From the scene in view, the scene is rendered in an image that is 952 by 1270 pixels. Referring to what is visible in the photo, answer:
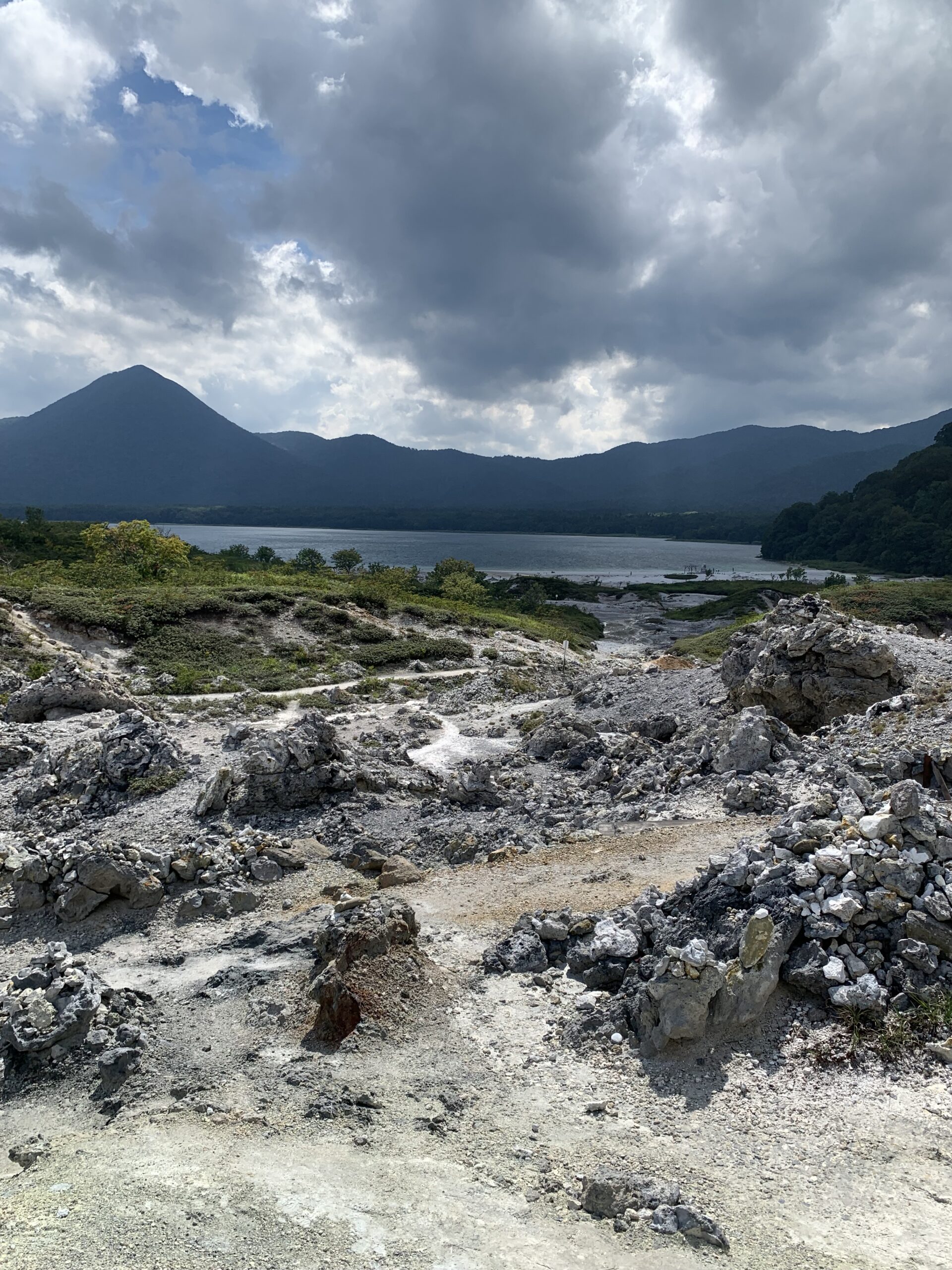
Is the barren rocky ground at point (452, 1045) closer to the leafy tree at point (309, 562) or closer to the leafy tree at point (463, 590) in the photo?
the leafy tree at point (463, 590)

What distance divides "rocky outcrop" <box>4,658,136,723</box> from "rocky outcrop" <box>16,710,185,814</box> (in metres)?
7.97

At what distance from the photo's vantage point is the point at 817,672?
2353cm

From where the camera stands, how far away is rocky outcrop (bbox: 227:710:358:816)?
17.9 meters

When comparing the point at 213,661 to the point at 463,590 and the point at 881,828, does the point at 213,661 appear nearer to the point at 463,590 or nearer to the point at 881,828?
the point at 881,828

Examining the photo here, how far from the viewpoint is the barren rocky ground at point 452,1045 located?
577 centimetres

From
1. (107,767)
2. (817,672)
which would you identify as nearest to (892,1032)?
(817,672)

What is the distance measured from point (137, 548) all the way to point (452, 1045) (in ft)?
224

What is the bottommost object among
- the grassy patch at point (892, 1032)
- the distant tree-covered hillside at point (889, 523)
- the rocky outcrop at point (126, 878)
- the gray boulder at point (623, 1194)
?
the rocky outcrop at point (126, 878)

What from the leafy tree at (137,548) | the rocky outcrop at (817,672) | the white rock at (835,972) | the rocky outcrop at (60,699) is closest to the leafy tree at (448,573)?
the leafy tree at (137,548)

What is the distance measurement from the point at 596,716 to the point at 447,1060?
64.9 ft

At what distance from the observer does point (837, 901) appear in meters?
8.59

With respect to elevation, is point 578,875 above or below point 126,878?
below

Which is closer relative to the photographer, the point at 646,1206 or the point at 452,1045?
the point at 646,1206

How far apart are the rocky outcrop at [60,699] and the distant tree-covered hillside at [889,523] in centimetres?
14450
